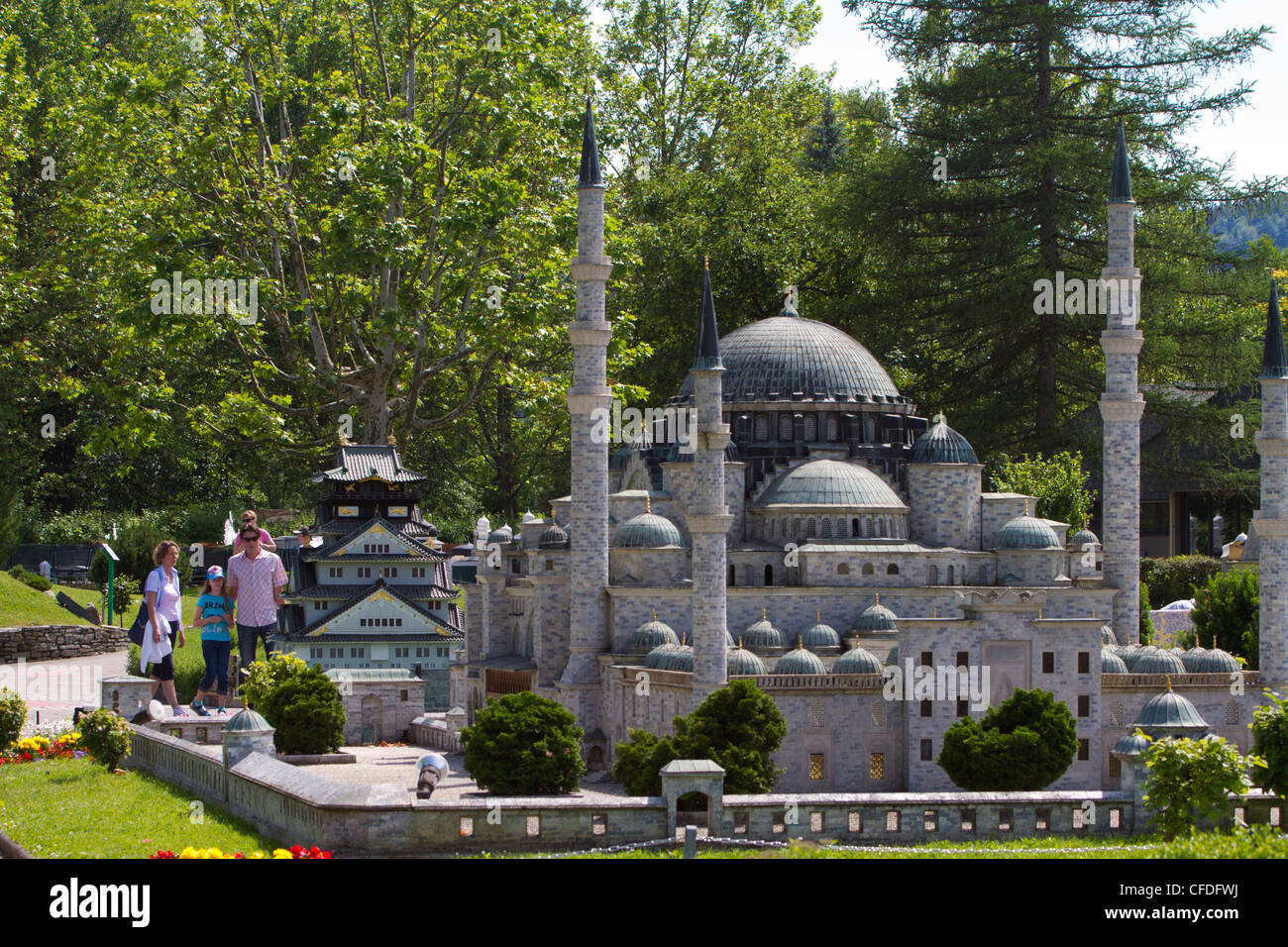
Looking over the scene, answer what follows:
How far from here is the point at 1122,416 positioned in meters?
43.9

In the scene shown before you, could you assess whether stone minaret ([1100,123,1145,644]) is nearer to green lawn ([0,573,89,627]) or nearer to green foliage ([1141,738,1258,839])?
green foliage ([1141,738,1258,839])

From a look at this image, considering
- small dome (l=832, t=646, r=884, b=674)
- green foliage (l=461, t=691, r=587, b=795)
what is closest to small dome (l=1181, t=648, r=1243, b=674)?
small dome (l=832, t=646, r=884, b=674)

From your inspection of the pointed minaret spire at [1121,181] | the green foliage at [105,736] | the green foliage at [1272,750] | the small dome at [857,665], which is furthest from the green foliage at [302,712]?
the pointed minaret spire at [1121,181]

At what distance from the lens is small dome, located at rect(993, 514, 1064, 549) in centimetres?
4441

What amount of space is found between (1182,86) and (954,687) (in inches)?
1248

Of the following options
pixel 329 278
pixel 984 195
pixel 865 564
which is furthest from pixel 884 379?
pixel 329 278

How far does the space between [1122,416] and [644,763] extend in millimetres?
17234

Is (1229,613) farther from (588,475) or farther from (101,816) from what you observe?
(101,816)

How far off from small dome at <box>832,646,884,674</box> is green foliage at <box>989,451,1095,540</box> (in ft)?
57.6

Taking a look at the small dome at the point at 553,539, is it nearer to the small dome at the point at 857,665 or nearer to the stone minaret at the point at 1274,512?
the small dome at the point at 857,665

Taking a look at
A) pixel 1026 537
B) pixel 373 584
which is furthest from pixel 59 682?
pixel 1026 537
